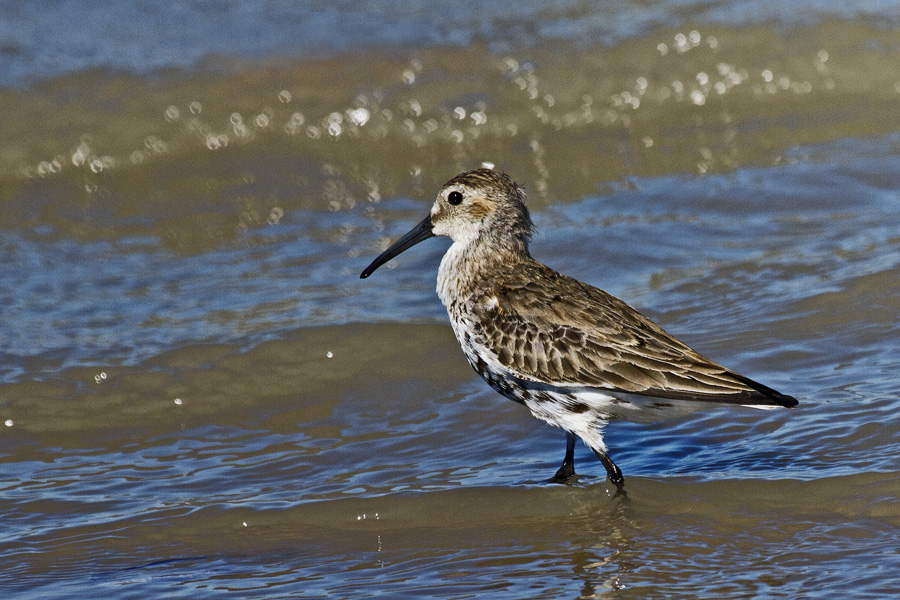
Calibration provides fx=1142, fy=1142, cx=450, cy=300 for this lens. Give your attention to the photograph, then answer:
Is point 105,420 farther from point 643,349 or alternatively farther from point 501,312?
point 643,349

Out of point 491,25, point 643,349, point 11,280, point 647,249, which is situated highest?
point 491,25

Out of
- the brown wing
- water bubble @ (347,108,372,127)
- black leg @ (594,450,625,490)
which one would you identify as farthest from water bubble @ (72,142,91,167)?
black leg @ (594,450,625,490)

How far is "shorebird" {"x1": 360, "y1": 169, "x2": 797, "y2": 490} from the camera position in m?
5.74

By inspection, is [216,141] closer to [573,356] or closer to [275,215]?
[275,215]

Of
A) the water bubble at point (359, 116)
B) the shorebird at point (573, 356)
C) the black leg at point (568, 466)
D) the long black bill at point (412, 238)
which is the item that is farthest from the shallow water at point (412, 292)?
the long black bill at point (412, 238)

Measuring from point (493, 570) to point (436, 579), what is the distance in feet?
0.92

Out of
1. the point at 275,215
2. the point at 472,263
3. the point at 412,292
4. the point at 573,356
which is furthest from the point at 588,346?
the point at 275,215

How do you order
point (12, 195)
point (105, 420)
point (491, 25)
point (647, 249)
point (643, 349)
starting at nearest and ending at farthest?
point (643, 349)
point (105, 420)
point (647, 249)
point (12, 195)
point (491, 25)

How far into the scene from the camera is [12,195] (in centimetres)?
1202

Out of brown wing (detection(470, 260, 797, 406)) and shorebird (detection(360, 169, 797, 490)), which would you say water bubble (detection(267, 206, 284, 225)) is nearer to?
shorebird (detection(360, 169, 797, 490))

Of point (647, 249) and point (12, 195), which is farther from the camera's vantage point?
point (12, 195)

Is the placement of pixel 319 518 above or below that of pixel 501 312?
below

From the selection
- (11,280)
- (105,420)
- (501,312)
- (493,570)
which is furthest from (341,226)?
(493,570)

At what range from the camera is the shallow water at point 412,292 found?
5652 mm
